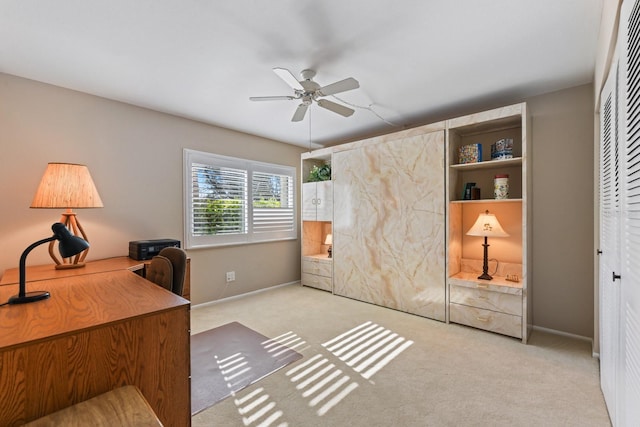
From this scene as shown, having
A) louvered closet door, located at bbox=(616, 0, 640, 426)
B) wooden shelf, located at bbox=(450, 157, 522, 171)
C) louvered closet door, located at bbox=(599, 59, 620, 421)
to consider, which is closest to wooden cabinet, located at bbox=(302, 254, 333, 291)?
wooden shelf, located at bbox=(450, 157, 522, 171)

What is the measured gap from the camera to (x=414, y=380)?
2139 millimetres

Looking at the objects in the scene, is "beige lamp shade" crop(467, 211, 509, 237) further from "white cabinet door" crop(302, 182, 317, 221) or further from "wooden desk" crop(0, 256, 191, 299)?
"wooden desk" crop(0, 256, 191, 299)

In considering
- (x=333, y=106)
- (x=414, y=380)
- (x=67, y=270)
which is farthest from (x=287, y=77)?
(x=414, y=380)

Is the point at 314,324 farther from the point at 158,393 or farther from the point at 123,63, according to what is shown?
the point at 123,63

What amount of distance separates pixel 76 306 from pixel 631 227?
2.46 m

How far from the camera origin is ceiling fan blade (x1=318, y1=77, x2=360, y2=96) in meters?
2.20

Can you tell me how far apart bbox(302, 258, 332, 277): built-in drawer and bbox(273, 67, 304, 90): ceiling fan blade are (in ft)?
9.07

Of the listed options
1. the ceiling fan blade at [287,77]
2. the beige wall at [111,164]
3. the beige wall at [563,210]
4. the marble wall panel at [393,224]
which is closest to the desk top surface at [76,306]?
the beige wall at [111,164]

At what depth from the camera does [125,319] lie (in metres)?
1.18

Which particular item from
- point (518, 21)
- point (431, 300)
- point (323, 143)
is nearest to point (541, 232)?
point (431, 300)

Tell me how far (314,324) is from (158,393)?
208 centimetres

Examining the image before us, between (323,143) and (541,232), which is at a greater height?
(323,143)

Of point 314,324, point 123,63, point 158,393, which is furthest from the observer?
point 314,324

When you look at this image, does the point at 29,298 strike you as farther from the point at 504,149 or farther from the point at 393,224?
the point at 504,149
